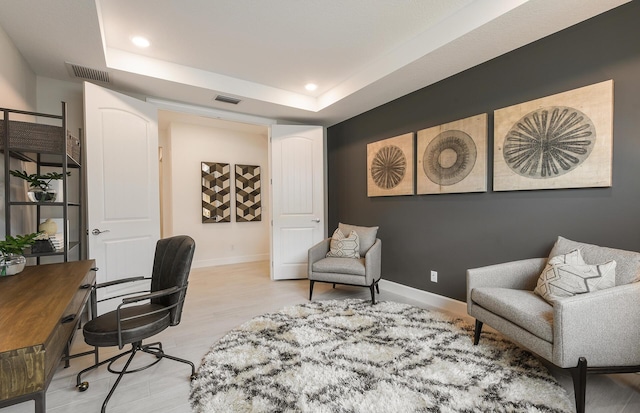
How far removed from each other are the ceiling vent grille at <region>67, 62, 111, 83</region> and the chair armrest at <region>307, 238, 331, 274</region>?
2.75m

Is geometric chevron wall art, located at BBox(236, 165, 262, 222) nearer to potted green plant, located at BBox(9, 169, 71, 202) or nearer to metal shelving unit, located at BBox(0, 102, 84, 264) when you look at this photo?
metal shelving unit, located at BBox(0, 102, 84, 264)

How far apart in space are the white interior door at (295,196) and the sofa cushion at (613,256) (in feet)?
9.62

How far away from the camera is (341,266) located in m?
3.23

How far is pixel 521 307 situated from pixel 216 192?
4.91 m

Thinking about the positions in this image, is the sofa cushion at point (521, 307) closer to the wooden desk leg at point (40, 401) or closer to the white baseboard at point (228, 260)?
the wooden desk leg at point (40, 401)

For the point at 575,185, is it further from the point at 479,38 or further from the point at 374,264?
the point at 374,264

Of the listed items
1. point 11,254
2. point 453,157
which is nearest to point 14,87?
point 11,254

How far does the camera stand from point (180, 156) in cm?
512

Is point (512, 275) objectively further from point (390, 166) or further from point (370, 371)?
point (390, 166)

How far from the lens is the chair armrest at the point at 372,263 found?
124 inches

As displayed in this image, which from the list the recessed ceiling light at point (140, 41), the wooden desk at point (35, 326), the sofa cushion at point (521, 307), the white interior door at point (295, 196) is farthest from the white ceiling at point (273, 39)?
the sofa cushion at point (521, 307)

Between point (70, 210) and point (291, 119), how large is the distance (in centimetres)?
292

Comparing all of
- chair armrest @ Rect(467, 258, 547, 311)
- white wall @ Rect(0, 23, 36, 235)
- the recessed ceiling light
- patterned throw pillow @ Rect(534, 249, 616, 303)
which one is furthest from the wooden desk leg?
the recessed ceiling light

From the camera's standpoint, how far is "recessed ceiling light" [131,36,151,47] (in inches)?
100
